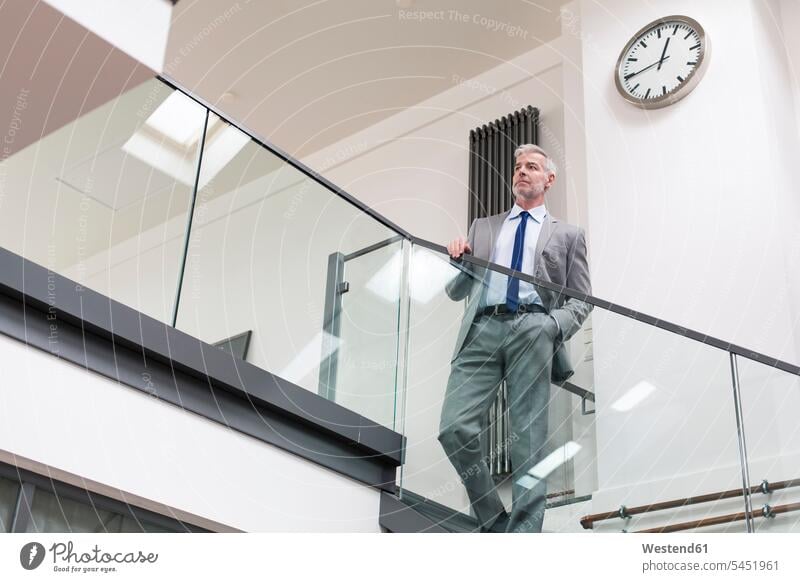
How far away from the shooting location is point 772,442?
10.4 feet

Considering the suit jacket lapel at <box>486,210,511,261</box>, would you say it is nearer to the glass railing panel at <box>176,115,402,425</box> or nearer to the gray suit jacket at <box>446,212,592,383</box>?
the gray suit jacket at <box>446,212,592,383</box>

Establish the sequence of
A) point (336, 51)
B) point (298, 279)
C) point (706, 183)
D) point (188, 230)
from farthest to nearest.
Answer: point (336, 51) → point (706, 183) → point (298, 279) → point (188, 230)

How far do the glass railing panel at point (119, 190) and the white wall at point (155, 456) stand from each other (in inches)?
15.7

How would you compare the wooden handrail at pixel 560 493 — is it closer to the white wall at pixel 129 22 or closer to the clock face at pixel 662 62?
the white wall at pixel 129 22

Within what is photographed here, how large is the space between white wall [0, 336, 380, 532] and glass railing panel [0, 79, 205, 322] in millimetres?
400

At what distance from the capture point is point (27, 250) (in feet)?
10.2

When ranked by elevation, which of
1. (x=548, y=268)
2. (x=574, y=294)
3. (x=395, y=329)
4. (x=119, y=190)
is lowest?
(x=574, y=294)

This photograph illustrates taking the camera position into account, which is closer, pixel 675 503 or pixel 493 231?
pixel 675 503

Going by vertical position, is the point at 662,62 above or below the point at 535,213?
above

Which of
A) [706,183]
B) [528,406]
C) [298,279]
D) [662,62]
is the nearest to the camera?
[528,406]

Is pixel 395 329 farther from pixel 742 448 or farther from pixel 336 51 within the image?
pixel 336 51

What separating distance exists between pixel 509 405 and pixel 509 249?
767 millimetres
